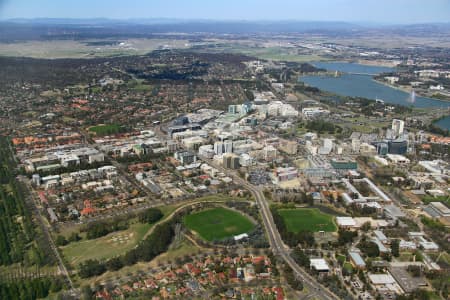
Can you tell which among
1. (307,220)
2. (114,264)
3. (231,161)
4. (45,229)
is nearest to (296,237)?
(307,220)

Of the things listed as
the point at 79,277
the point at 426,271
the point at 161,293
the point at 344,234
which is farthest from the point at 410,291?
the point at 79,277

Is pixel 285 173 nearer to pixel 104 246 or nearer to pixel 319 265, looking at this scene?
pixel 319 265

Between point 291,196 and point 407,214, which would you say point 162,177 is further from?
point 407,214

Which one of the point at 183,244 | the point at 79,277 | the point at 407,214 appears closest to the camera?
the point at 79,277

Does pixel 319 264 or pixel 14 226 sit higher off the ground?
pixel 14 226

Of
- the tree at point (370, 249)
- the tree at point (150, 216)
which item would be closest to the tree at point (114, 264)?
the tree at point (150, 216)
